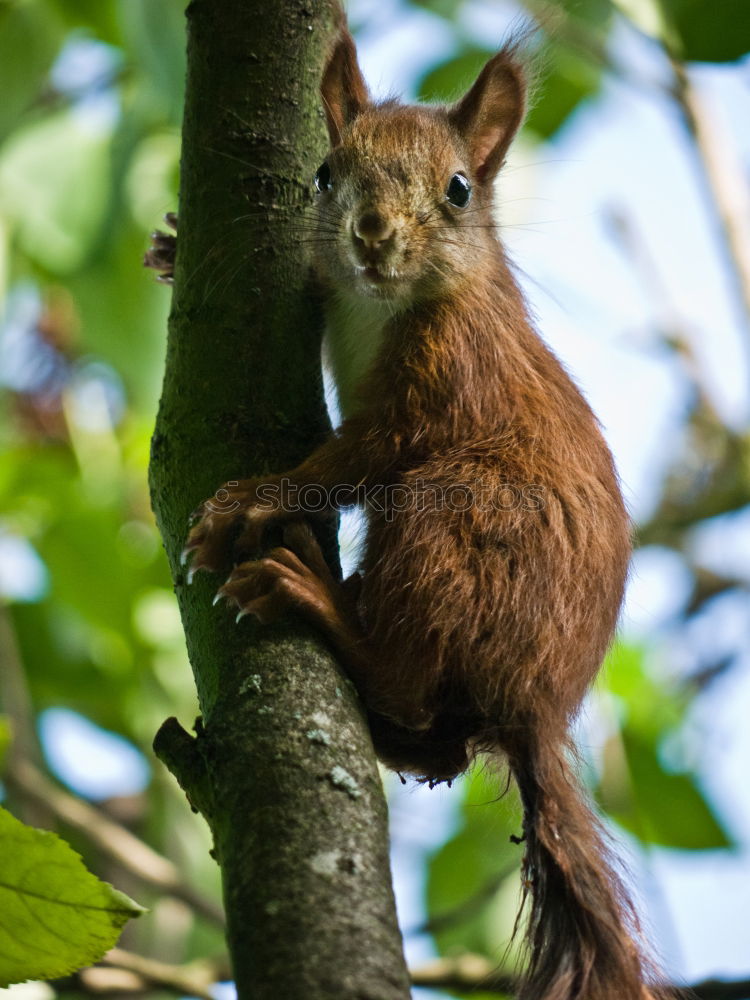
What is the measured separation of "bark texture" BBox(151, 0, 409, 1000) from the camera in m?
1.89

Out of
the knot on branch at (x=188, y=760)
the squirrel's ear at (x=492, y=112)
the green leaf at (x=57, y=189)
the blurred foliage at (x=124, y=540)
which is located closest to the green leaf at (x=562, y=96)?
the blurred foliage at (x=124, y=540)

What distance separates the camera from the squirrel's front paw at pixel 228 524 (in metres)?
2.57

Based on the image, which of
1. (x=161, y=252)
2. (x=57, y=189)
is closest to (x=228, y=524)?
(x=161, y=252)

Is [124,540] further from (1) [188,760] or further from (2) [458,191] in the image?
(1) [188,760]

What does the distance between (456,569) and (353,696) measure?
78cm

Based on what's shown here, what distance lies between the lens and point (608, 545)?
3268 millimetres

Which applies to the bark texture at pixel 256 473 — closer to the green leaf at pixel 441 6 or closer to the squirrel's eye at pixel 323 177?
the squirrel's eye at pixel 323 177

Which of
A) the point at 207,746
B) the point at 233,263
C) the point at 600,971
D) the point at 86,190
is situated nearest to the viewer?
the point at 207,746

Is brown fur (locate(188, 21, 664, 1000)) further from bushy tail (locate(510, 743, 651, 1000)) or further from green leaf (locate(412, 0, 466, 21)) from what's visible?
green leaf (locate(412, 0, 466, 21))

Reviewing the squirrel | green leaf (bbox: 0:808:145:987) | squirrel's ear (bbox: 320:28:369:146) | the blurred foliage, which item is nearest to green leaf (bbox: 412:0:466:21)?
the blurred foliage

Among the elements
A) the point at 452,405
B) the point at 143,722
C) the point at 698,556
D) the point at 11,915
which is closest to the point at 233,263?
the point at 452,405

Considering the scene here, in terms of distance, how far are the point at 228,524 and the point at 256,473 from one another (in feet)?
0.55

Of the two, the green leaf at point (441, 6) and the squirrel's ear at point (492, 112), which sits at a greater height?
the green leaf at point (441, 6)

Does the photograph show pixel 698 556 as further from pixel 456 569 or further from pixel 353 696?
pixel 353 696
